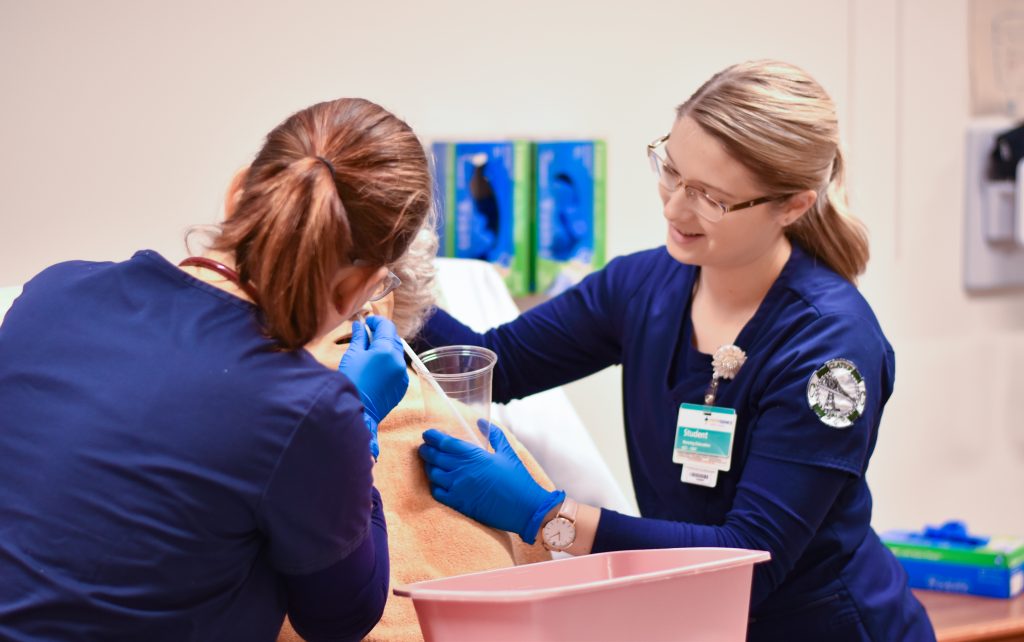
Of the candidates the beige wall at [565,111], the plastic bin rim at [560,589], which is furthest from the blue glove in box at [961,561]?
the plastic bin rim at [560,589]

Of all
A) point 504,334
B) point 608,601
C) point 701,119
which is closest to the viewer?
point 608,601

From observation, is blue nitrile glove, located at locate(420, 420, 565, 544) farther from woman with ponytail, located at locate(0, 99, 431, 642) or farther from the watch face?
woman with ponytail, located at locate(0, 99, 431, 642)

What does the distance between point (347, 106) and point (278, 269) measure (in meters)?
0.20

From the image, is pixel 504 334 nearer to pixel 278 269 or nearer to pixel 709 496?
pixel 709 496

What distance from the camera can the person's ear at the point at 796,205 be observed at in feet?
5.08

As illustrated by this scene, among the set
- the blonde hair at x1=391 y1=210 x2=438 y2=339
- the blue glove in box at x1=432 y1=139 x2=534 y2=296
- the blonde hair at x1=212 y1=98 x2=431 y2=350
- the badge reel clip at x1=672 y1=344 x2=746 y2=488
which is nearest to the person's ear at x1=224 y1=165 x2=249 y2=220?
the blonde hair at x1=212 y1=98 x2=431 y2=350

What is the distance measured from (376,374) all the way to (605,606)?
0.40 metres

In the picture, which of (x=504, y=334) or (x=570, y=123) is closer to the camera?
(x=504, y=334)

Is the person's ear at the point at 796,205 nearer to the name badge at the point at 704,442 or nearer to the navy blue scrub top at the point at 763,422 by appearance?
the navy blue scrub top at the point at 763,422

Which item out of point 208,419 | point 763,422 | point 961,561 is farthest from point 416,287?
point 961,561

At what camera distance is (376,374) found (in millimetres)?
1270

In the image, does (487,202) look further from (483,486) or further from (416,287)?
(483,486)

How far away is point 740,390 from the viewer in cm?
156

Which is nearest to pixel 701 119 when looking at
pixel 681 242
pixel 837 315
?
pixel 681 242
